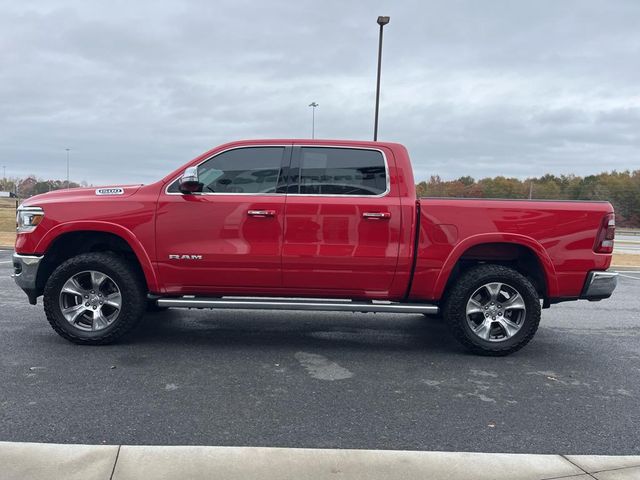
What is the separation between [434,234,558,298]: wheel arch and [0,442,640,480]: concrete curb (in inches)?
83.9

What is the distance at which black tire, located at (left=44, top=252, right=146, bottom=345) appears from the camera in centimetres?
488

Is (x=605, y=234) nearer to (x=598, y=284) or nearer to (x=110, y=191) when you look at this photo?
(x=598, y=284)

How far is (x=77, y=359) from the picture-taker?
4.57 m

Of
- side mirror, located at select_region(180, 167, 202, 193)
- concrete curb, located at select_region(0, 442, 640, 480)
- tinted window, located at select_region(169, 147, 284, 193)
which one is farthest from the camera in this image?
tinted window, located at select_region(169, 147, 284, 193)

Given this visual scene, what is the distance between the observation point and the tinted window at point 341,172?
4.94 meters

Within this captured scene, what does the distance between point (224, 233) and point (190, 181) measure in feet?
1.91

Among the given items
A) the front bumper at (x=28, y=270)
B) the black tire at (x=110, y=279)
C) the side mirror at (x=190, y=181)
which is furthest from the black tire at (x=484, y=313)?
the front bumper at (x=28, y=270)

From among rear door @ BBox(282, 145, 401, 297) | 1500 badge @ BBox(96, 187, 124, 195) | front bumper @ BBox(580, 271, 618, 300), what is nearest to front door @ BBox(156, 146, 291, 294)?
rear door @ BBox(282, 145, 401, 297)

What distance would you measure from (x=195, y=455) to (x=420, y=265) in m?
2.77

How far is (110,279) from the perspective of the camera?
16.1ft

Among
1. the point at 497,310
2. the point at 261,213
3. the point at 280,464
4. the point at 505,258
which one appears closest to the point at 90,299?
the point at 261,213

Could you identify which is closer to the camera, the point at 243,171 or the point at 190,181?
the point at 190,181

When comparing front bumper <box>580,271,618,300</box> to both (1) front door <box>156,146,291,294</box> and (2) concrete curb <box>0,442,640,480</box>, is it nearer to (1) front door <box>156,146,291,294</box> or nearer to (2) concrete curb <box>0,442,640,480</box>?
(2) concrete curb <box>0,442,640,480</box>

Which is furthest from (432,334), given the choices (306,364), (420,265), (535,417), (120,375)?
(120,375)
